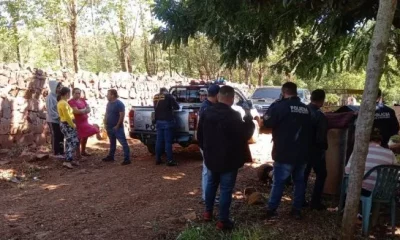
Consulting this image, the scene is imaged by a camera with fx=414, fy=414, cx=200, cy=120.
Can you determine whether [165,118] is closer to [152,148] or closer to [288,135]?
[152,148]

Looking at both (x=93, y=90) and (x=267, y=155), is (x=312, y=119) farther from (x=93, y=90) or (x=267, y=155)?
(x=93, y=90)

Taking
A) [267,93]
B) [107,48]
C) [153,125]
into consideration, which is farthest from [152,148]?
[107,48]

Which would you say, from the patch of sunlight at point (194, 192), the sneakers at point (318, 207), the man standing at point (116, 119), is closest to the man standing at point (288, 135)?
the sneakers at point (318, 207)

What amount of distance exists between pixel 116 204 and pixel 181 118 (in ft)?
10.6

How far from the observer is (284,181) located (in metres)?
4.98

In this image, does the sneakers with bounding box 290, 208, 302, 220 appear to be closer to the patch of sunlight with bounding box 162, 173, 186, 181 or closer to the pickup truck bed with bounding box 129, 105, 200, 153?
the patch of sunlight with bounding box 162, 173, 186, 181

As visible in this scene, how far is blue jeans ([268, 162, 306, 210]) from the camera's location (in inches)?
195

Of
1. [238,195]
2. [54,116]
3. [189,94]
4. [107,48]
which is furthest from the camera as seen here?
[107,48]

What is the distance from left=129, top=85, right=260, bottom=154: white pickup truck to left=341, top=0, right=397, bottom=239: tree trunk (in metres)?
5.03

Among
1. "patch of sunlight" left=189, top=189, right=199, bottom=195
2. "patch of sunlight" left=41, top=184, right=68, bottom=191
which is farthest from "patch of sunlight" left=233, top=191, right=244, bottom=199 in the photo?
"patch of sunlight" left=41, top=184, right=68, bottom=191

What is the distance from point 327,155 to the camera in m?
5.98

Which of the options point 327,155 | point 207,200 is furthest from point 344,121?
point 207,200

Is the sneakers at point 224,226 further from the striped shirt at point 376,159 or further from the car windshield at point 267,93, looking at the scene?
the car windshield at point 267,93

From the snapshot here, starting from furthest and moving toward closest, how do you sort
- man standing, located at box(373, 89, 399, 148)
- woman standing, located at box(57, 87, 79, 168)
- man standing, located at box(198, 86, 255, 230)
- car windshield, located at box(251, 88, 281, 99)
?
car windshield, located at box(251, 88, 281, 99), woman standing, located at box(57, 87, 79, 168), man standing, located at box(373, 89, 399, 148), man standing, located at box(198, 86, 255, 230)
